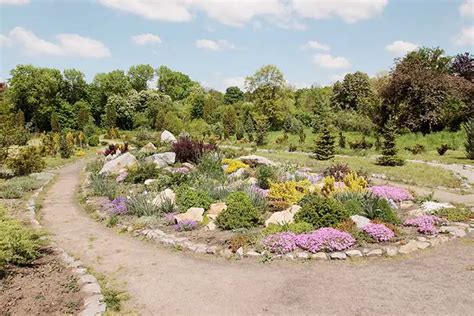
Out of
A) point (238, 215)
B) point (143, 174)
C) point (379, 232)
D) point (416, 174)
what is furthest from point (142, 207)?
point (416, 174)

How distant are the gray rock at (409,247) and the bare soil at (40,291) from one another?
21.0 ft

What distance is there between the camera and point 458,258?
795cm

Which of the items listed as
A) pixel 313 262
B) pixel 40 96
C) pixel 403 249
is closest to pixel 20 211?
pixel 313 262

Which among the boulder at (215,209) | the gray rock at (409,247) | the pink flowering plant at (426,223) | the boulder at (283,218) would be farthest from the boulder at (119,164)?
the gray rock at (409,247)

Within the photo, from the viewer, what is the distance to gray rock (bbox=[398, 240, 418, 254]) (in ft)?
27.3

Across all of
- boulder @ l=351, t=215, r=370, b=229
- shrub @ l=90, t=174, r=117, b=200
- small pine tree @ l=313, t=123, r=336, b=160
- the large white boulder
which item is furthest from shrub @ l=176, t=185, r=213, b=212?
small pine tree @ l=313, t=123, r=336, b=160

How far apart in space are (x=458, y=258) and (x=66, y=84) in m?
66.1

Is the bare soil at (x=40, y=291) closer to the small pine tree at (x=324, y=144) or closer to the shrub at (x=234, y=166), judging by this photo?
the shrub at (x=234, y=166)

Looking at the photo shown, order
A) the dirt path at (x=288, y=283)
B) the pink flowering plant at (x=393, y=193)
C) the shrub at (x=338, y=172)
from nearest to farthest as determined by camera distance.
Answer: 1. the dirt path at (x=288, y=283)
2. the pink flowering plant at (x=393, y=193)
3. the shrub at (x=338, y=172)

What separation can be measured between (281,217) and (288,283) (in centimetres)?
325

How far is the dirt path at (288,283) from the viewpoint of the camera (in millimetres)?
6137

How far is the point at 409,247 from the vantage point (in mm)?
8430

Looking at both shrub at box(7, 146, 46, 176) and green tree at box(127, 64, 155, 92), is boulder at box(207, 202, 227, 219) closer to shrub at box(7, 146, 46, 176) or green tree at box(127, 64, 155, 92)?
shrub at box(7, 146, 46, 176)

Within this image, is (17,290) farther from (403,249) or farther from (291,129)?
(291,129)
